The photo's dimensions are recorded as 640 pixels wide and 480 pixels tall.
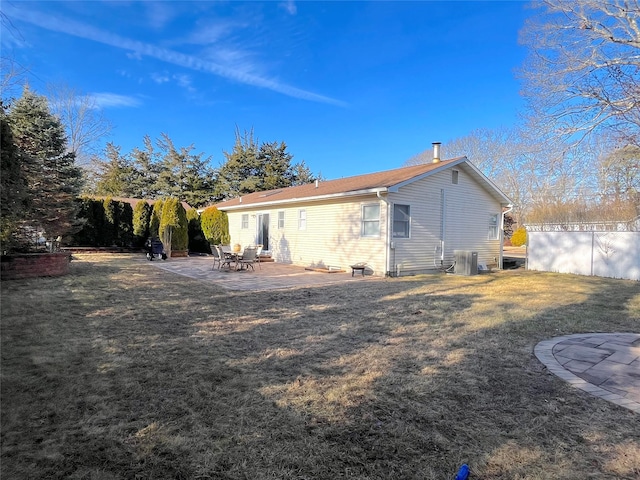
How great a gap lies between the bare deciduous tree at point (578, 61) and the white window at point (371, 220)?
520 centimetres

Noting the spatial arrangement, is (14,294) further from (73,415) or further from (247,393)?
(247,393)

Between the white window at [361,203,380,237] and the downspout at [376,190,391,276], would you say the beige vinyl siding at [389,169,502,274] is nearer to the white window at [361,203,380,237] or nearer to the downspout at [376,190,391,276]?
the downspout at [376,190,391,276]

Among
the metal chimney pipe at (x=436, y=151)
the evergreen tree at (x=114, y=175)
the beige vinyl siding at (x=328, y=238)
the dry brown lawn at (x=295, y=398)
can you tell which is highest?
the evergreen tree at (x=114, y=175)

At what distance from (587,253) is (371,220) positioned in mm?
7784

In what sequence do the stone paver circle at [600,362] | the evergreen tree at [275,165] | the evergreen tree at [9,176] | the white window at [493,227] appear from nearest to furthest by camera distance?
1. the stone paver circle at [600,362]
2. the evergreen tree at [9,176]
3. the white window at [493,227]
4. the evergreen tree at [275,165]

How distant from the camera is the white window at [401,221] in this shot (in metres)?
11.4

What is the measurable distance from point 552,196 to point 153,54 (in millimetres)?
18190

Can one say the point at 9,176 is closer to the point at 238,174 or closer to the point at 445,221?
the point at 445,221

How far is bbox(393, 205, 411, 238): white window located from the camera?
11367 mm

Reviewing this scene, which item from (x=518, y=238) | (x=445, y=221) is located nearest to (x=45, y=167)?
(x=445, y=221)

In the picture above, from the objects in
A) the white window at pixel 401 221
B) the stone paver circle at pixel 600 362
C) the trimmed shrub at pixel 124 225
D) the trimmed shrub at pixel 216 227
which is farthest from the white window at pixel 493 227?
the trimmed shrub at pixel 124 225

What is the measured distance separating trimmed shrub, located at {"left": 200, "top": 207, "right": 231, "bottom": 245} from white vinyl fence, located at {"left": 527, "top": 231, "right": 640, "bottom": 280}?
14512 millimetres

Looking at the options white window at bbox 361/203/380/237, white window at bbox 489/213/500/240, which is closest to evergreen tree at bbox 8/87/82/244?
white window at bbox 361/203/380/237

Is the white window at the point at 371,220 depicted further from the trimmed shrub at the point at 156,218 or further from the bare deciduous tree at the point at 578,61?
the trimmed shrub at the point at 156,218
